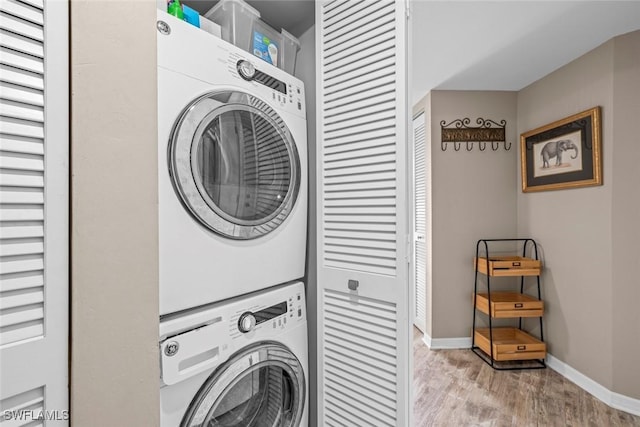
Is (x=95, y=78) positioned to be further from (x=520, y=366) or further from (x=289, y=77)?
(x=520, y=366)

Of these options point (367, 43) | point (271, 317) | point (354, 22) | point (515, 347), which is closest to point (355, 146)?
point (367, 43)

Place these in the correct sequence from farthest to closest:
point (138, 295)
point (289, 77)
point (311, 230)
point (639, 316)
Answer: point (639, 316) → point (311, 230) → point (289, 77) → point (138, 295)

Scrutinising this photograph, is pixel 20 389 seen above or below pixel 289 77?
below

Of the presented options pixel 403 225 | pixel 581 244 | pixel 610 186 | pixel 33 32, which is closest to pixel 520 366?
pixel 581 244

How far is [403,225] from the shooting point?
1.15m

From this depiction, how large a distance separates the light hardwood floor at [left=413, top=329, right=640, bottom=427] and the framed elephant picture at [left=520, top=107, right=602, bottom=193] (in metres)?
1.54

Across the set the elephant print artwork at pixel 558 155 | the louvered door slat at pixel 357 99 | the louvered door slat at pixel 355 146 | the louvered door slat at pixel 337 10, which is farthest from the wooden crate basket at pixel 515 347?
the louvered door slat at pixel 337 10

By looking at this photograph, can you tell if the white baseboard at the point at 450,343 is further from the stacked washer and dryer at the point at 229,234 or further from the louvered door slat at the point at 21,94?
the louvered door slat at the point at 21,94

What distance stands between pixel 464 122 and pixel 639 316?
6.58ft

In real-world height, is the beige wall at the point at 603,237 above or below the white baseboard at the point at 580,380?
above

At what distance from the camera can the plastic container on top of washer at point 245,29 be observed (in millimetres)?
1290

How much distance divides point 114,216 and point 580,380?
325 cm

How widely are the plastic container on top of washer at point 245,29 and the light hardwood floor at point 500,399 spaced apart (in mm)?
2302

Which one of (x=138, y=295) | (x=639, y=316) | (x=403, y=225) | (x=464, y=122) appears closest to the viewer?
(x=138, y=295)
